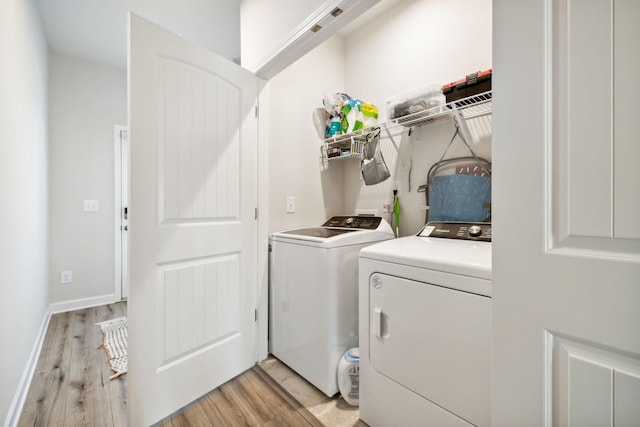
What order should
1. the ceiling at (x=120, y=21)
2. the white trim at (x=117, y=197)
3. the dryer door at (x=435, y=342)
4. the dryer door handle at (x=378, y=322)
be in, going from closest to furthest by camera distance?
the dryer door at (x=435, y=342) < the dryer door handle at (x=378, y=322) < the ceiling at (x=120, y=21) < the white trim at (x=117, y=197)

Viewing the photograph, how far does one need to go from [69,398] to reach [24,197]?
122 centimetres

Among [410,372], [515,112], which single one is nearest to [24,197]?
[410,372]

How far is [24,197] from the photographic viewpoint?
1.73m

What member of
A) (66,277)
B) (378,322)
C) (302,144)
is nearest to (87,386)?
(378,322)

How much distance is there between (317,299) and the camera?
1.55 meters

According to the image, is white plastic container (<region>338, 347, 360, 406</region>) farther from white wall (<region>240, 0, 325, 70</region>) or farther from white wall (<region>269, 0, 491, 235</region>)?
white wall (<region>240, 0, 325, 70</region>)

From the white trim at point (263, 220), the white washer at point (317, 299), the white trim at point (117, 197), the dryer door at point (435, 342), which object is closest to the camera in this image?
the dryer door at point (435, 342)

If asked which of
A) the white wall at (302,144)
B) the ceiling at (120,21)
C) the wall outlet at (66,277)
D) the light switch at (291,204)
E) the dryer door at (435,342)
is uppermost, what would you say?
the ceiling at (120,21)

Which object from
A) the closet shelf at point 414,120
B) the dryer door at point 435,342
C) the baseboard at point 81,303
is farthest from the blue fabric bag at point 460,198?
the baseboard at point 81,303

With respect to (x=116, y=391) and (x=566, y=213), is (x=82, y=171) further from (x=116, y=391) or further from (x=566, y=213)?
(x=566, y=213)

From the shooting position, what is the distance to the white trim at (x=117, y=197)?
3.19 metres

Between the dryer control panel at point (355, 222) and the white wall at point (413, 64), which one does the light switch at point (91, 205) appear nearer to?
the dryer control panel at point (355, 222)

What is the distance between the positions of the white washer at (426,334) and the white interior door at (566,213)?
26 cm

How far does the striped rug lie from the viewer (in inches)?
72.7
